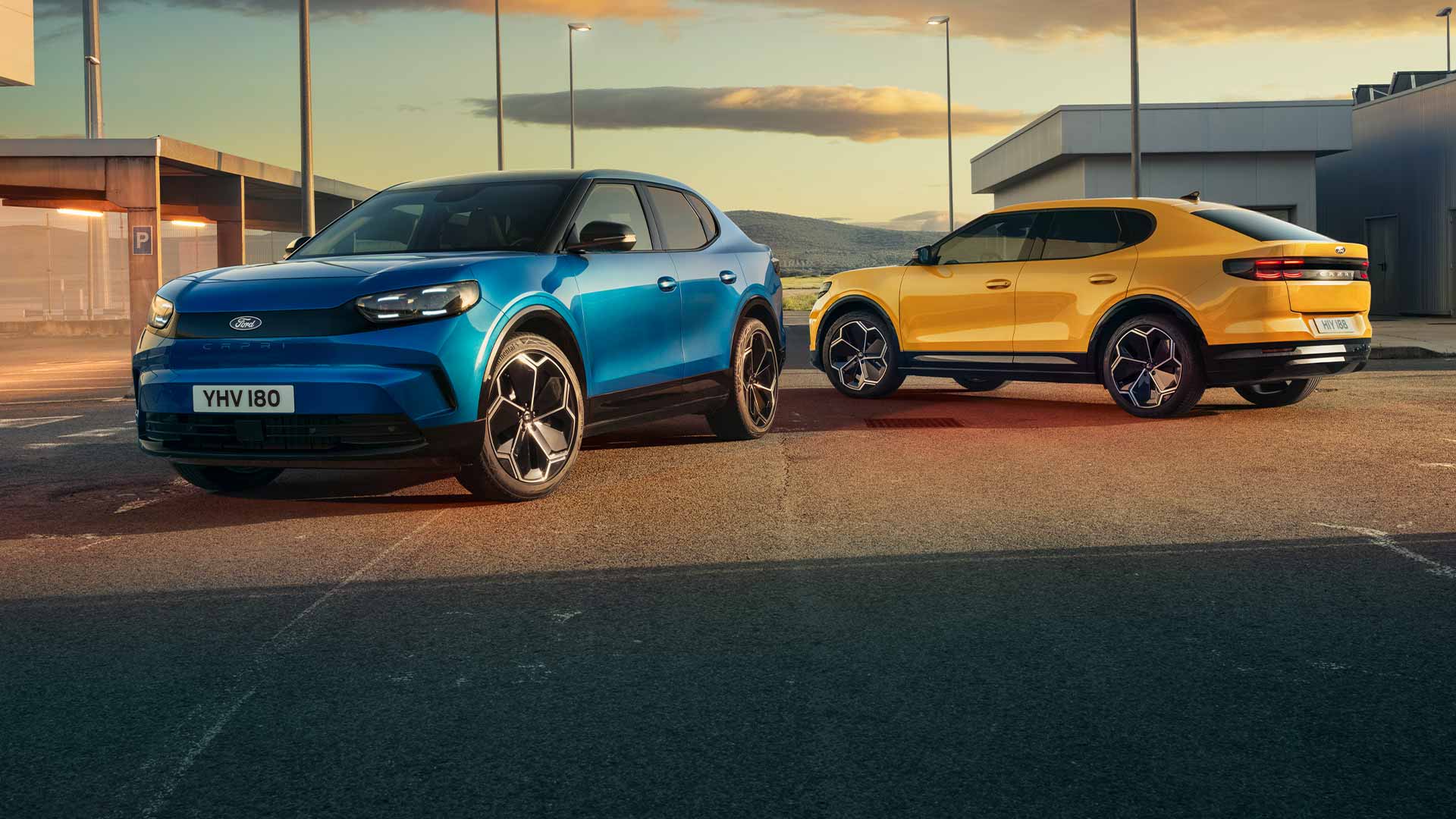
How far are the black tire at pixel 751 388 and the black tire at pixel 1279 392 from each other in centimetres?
456

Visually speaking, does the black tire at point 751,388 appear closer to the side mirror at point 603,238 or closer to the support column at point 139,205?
the side mirror at point 603,238

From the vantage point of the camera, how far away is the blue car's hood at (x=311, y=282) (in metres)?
6.83

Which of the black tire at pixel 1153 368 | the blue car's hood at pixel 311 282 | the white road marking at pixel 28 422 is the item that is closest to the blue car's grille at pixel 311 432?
the blue car's hood at pixel 311 282

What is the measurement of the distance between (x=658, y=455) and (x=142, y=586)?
14.2ft

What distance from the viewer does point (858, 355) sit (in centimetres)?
1346

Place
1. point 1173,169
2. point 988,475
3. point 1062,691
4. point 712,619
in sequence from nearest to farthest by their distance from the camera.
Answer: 1. point 1062,691
2. point 712,619
3. point 988,475
4. point 1173,169

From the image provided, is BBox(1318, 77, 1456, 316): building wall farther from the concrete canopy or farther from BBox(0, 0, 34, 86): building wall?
BBox(0, 0, 34, 86): building wall

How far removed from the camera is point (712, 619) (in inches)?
195

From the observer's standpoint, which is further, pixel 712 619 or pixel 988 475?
pixel 988 475

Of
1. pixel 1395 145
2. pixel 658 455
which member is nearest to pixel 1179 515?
pixel 658 455

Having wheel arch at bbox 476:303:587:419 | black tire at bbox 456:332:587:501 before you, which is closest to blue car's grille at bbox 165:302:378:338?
wheel arch at bbox 476:303:587:419

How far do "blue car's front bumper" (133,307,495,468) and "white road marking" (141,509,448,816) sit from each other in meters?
0.93

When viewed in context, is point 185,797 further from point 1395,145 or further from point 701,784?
point 1395,145

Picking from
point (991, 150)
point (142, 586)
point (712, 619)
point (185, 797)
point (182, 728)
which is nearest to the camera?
point (185, 797)
